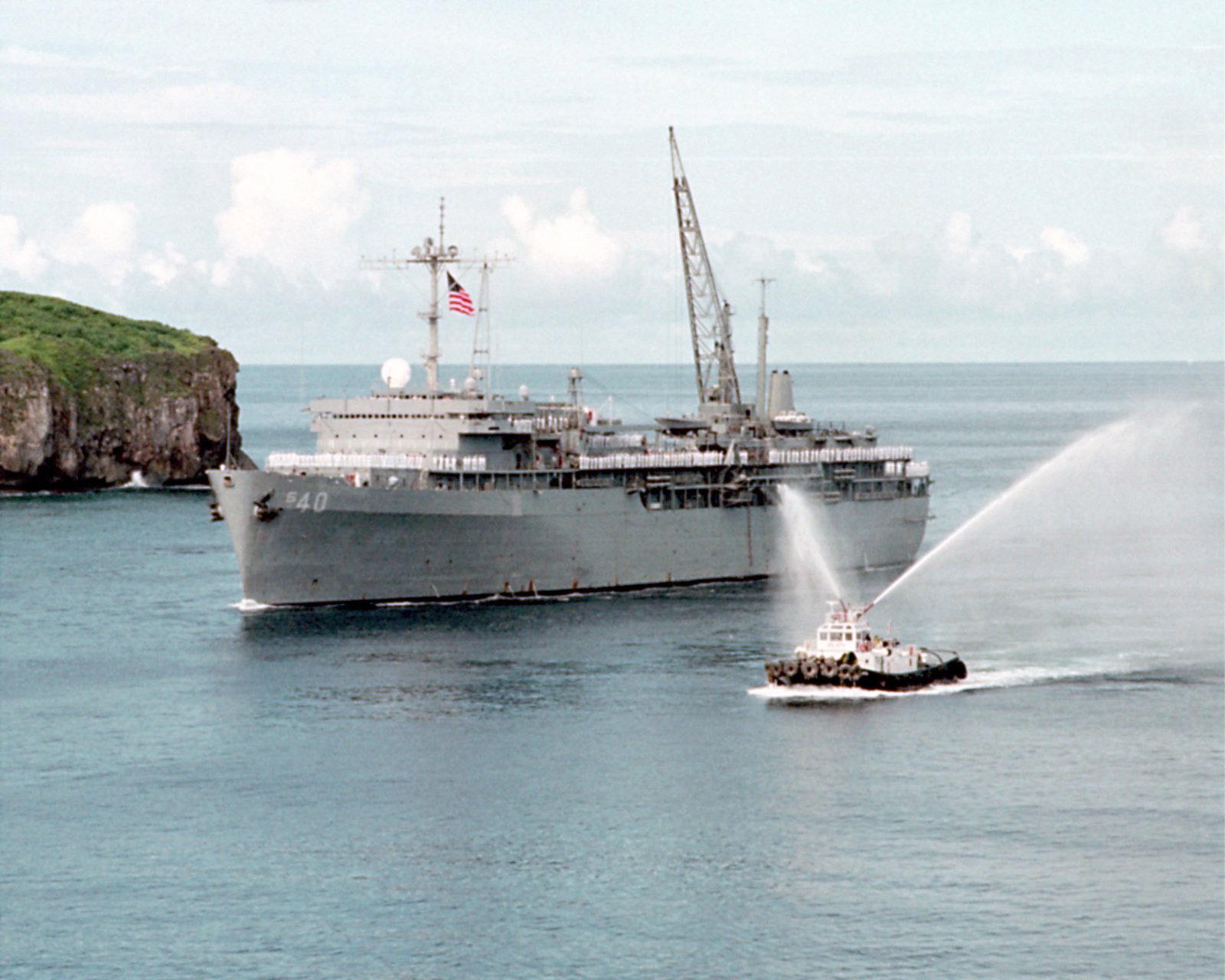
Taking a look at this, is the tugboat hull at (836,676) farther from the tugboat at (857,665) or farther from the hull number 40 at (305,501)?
the hull number 40 at (305,501)

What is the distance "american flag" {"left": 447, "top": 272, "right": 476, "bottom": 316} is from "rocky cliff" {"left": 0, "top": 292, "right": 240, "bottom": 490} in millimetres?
63251

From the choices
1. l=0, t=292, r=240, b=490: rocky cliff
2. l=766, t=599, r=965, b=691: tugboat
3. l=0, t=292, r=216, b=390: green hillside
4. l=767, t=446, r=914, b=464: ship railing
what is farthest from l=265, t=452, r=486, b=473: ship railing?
l=0, t=292, r=216, b=390: green hillside

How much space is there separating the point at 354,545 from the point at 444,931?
4380 centimetres

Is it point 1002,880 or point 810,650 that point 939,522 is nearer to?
point 810,650

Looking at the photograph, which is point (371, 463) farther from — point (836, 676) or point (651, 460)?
point (836, 676)

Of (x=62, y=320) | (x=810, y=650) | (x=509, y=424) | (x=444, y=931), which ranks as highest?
(x=62, y=320)

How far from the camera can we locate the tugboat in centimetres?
7106

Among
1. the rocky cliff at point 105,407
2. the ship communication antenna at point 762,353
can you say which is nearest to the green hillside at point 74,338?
the rocky cliff at point 105,407

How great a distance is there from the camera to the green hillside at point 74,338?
16088 cm

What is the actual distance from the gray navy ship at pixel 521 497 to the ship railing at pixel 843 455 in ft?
0.41

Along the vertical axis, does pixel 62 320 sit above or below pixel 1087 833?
above

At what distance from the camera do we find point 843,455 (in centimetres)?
10988

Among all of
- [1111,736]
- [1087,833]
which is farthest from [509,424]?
[1087,833]

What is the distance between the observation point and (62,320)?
179875 millimetres
